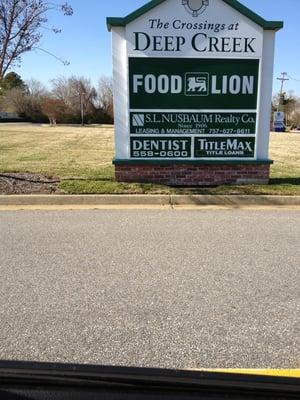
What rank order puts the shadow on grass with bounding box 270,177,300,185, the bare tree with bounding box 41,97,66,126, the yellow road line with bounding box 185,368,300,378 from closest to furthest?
the yellow road line with bounding box 185,368,300,378, the shadow on grass with bounding box 270,177,300,185, the bare tree with bounding box 41,97,66,126

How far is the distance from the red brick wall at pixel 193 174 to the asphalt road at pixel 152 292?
8.55ft

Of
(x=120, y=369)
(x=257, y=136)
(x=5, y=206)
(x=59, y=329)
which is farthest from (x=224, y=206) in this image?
(x=120, y=369)

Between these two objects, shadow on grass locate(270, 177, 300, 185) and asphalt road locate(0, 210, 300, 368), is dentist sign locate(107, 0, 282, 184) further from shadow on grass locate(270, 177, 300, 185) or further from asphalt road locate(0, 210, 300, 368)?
asphalt road locate(0, 210, 300, 368)

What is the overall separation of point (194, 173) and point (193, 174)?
3 cm

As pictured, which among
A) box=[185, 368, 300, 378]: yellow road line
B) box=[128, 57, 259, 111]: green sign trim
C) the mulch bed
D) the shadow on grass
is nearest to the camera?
box=[185, 368, 300, 378]: yellow road line

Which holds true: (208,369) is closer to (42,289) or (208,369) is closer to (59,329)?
(59,329)

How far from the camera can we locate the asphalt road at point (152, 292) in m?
3.15

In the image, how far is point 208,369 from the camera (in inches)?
114

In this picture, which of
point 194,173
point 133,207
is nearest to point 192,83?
point 194,173

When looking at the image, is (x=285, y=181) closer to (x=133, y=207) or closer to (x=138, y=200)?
(x=138, y=200)

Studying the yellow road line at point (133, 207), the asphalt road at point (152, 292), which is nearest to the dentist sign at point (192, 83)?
the yellow road line at point (133, 207)

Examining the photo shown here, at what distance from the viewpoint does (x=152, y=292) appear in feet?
13.6

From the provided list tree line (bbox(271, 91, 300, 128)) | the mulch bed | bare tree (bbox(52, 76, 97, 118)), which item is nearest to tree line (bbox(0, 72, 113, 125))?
bare tree (bbox(52, 76, 97, 118))

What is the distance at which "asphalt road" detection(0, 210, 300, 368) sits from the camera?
3146 millimetres
